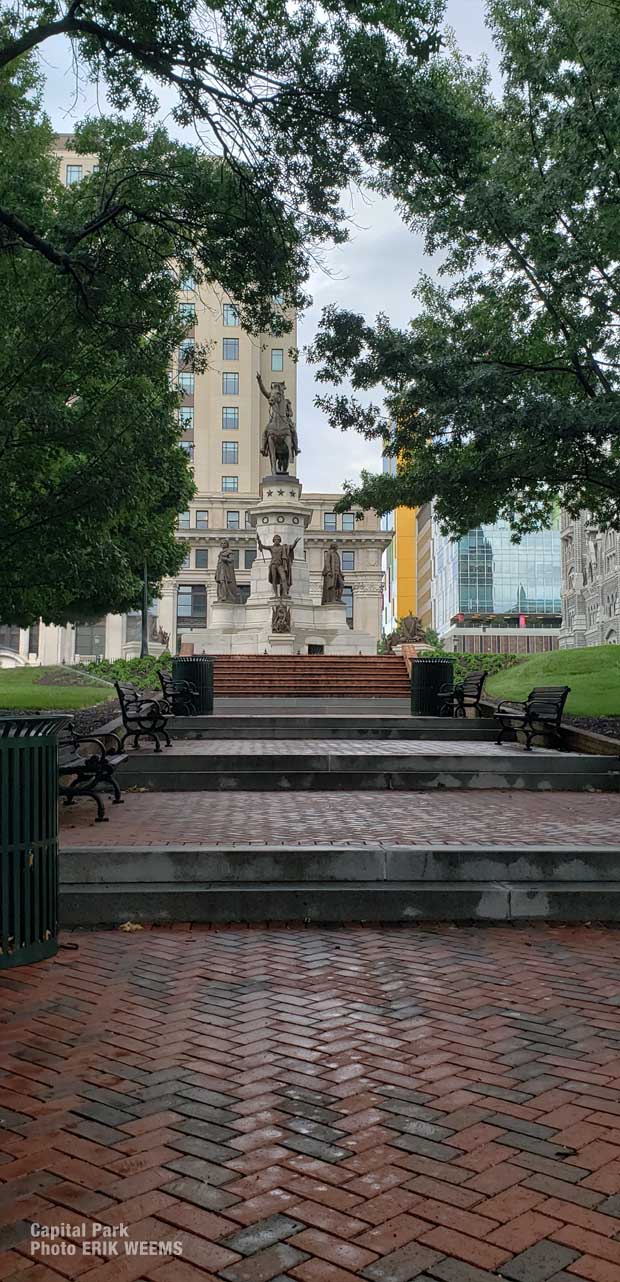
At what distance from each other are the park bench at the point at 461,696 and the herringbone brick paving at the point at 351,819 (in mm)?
7487

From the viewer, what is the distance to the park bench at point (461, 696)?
1947cm

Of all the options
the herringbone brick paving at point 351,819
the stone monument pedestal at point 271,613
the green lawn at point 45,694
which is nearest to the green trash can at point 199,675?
the green lawn at point 45,694

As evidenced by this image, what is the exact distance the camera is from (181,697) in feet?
66.3

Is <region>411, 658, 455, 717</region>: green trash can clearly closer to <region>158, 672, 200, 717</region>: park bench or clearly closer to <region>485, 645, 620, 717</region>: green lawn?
<region>485, 645, 620, 717</region>: green lawn

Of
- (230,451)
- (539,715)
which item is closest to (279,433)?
(539,715)

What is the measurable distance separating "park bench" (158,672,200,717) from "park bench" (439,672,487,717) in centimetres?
505

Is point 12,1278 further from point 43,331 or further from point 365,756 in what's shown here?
point 43,331

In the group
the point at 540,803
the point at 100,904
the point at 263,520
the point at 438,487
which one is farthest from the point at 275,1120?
the point at 263,520

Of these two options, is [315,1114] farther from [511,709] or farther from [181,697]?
[181,697]

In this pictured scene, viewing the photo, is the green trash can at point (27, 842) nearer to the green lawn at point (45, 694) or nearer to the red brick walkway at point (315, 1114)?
the red brick walkway at point (315, 1114)

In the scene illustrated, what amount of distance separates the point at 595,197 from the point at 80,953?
15319mm

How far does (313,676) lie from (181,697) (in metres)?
10.1

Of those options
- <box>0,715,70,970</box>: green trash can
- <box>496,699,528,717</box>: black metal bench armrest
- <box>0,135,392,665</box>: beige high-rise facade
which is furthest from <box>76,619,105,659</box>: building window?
<box>0,715,70,970</box>: green trash can

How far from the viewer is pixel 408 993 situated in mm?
4895
